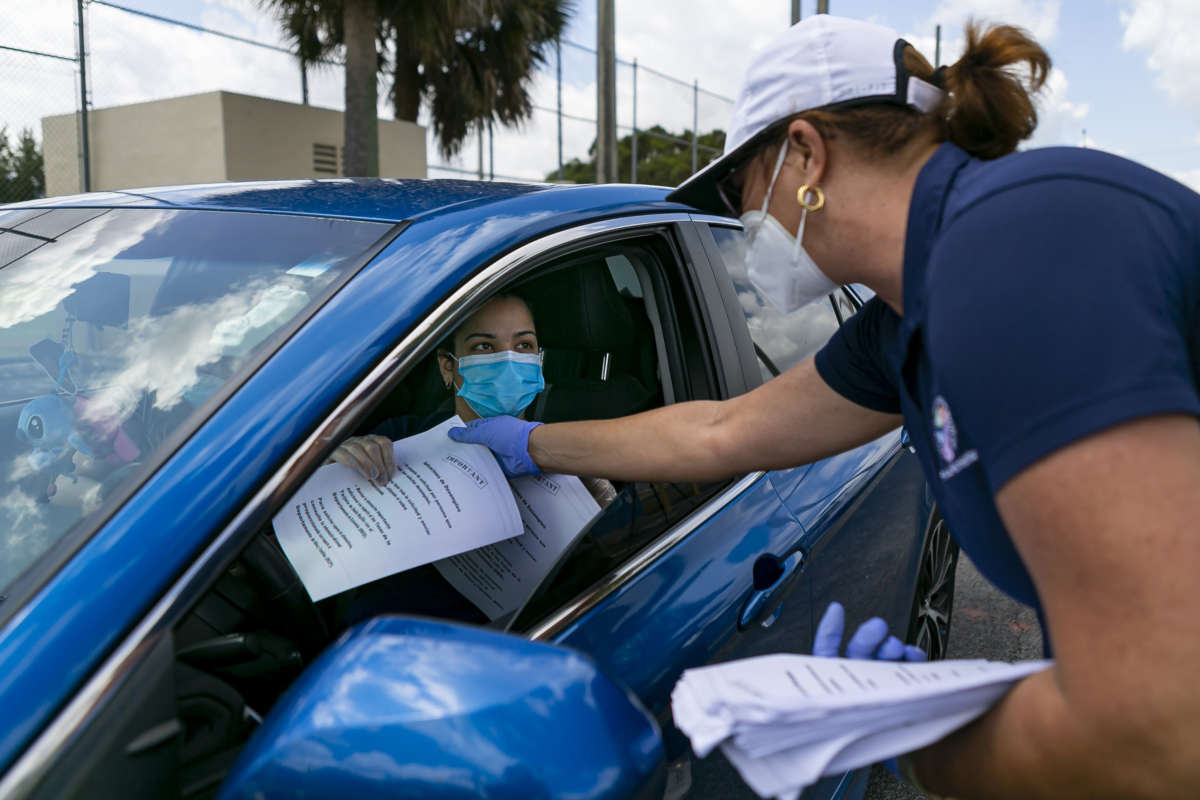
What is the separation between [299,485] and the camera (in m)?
1.13

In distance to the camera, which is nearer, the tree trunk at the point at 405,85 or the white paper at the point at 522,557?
the white paper at the point at 522,557

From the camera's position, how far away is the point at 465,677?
933 mm

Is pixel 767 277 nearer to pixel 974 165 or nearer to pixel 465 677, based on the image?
pixel 974 165

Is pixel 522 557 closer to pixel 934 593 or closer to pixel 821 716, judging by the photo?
pixel 821 716

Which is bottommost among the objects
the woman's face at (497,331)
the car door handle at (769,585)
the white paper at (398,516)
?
the car door handle at (769,585)

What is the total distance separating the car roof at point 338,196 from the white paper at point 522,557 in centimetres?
60

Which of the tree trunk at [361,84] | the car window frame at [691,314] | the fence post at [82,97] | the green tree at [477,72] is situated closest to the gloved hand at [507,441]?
the car window frame at [691,314]

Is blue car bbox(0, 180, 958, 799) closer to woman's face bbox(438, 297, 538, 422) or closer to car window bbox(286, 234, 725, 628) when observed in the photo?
car window bbox(286, 234, 725, 628)

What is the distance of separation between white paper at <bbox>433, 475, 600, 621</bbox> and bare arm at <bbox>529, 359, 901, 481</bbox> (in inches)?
4.5

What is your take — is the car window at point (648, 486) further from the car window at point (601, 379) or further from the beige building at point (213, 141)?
the beige building at point (213, 141)

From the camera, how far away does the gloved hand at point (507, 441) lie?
1999 mm

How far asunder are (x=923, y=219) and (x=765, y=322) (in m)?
1.19

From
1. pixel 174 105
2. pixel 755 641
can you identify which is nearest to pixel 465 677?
pixel 755 641

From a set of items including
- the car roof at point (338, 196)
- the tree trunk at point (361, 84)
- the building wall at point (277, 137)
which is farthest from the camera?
the building wall at point (277, 137)
